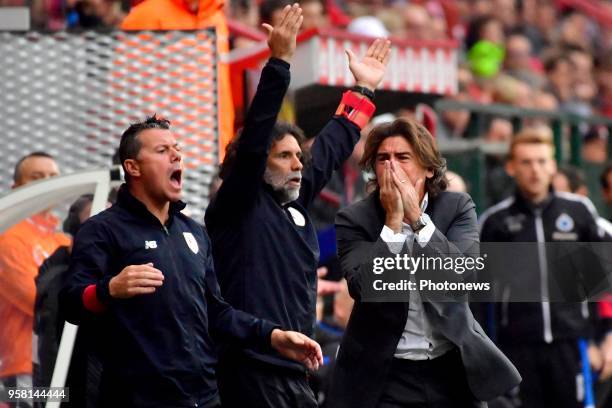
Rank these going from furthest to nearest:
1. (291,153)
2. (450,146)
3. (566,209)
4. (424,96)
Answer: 1. (450,146)
2. (424,96)
3. (566,209)
4. (291,153)

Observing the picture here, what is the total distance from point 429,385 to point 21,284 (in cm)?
225

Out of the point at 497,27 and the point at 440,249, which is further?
the point at 497,27

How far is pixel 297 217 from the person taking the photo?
7.12m

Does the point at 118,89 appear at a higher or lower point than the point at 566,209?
higher

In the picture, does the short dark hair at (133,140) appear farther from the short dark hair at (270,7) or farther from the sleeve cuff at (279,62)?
the short dark hair at (270,7)

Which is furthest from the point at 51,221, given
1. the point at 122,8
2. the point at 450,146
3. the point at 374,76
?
the point at 450,146

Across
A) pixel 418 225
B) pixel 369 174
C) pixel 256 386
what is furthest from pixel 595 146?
pixel 418 225

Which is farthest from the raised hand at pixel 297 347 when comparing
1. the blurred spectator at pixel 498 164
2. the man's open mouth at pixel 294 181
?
the blurred spectator at pixel 498 164

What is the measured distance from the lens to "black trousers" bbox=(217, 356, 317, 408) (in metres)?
6.78

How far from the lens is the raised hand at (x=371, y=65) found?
7.84m

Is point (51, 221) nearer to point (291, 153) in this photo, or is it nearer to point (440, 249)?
point (291, 153)

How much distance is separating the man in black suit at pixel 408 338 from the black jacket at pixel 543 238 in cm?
364

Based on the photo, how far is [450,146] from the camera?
13180 millimetres

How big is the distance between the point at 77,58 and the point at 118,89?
31 cm
